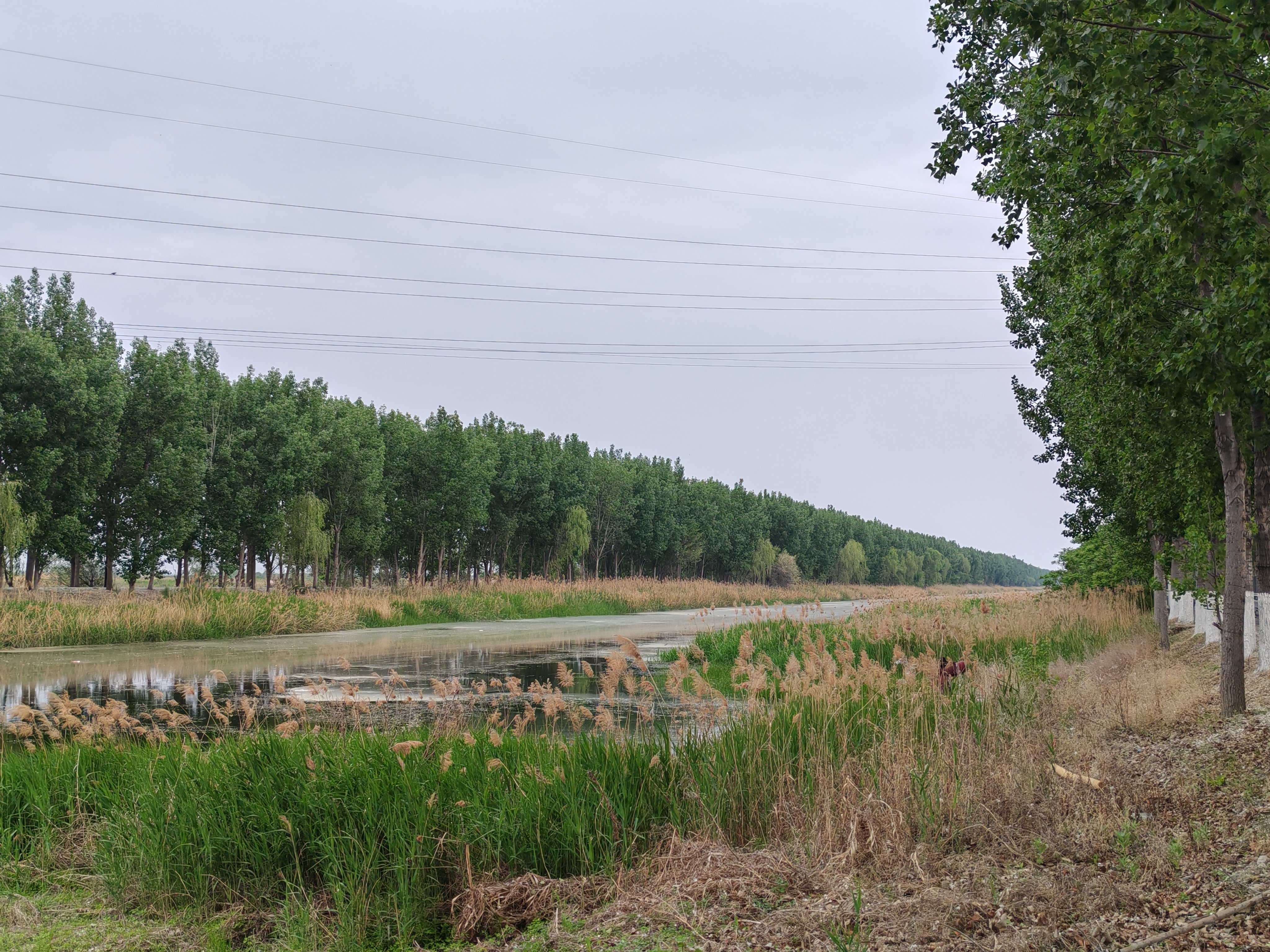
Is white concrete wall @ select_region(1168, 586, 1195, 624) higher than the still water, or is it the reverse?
white concrete wall @ select_region(1168, 586, 1195, 624)

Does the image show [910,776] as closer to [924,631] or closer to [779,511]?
[924,631]

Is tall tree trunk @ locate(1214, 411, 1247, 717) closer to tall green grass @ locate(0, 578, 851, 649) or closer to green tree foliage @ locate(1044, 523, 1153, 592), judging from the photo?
green tree foliage @ locate(1044, 523, 1153, 592)

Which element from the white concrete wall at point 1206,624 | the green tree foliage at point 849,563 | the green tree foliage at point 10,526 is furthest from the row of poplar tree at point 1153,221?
the green tree foliage at point 849,563

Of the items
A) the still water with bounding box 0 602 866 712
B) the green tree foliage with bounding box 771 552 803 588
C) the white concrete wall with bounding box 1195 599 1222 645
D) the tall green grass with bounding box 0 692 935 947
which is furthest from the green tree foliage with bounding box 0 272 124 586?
the green tree foliage with bounding box 771 552 803 588

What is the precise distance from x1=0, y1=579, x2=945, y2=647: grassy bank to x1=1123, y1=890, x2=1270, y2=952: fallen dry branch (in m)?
23.1

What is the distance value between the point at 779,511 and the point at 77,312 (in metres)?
61.8

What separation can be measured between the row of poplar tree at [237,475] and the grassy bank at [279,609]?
125 inches

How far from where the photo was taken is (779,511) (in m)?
86.5

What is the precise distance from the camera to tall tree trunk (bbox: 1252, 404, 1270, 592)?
10.6 metres

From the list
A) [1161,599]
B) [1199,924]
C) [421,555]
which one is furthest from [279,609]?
[1199,924]

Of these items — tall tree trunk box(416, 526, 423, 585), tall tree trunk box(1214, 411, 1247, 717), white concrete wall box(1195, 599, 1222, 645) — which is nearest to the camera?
tall tree trunk box(1214, 411, 1247, 717)

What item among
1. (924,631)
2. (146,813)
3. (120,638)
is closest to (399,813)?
(146,813)

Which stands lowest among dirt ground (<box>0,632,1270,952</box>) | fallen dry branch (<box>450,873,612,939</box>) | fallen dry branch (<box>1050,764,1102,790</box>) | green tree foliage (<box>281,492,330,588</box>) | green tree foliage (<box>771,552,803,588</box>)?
green tree foliage (<box>771,552,803,588</box>)

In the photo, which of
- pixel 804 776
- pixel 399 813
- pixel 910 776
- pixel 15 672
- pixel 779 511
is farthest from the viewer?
pixel 779 511
